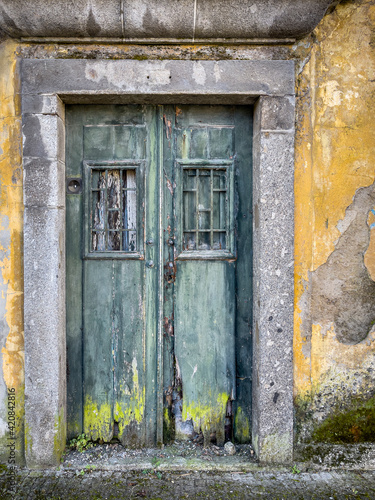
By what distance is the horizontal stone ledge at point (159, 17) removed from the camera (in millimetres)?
2418

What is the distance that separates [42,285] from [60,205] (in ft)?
1.94

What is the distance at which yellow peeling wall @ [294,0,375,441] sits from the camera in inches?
103

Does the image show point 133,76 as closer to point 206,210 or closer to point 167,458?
point 206,210

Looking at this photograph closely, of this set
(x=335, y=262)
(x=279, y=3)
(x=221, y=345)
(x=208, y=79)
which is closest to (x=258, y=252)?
(x=335, y=262)

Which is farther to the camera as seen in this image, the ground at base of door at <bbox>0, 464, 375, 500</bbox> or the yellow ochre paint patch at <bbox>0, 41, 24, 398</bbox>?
the yellow ochre paint patch at <bbox>0, 41, 24, 398</bbox>

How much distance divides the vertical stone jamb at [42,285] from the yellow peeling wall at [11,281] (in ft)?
0.30

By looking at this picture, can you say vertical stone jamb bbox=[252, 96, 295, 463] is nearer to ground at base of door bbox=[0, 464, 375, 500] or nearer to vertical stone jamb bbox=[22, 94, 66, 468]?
ground at base of door bbox=[0, 464, 375, 500]

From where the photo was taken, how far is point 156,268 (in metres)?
2.79

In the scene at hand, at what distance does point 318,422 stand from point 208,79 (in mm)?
2597

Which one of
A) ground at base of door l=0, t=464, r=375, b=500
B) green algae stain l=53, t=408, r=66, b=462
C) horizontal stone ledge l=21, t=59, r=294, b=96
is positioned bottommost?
ground at base of door l=0, t=464, r=375, b=500

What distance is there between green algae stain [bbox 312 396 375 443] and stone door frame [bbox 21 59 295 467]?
0.86ft

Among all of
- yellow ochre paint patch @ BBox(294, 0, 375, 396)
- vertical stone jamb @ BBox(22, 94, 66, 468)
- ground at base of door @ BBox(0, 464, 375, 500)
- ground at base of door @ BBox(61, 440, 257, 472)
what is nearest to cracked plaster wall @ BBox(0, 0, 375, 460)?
yellow ochre paint patch @ BBox(294, 0, 375, 396)

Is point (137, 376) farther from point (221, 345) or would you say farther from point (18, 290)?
point (18, 290)

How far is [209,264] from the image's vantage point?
2.80 m
